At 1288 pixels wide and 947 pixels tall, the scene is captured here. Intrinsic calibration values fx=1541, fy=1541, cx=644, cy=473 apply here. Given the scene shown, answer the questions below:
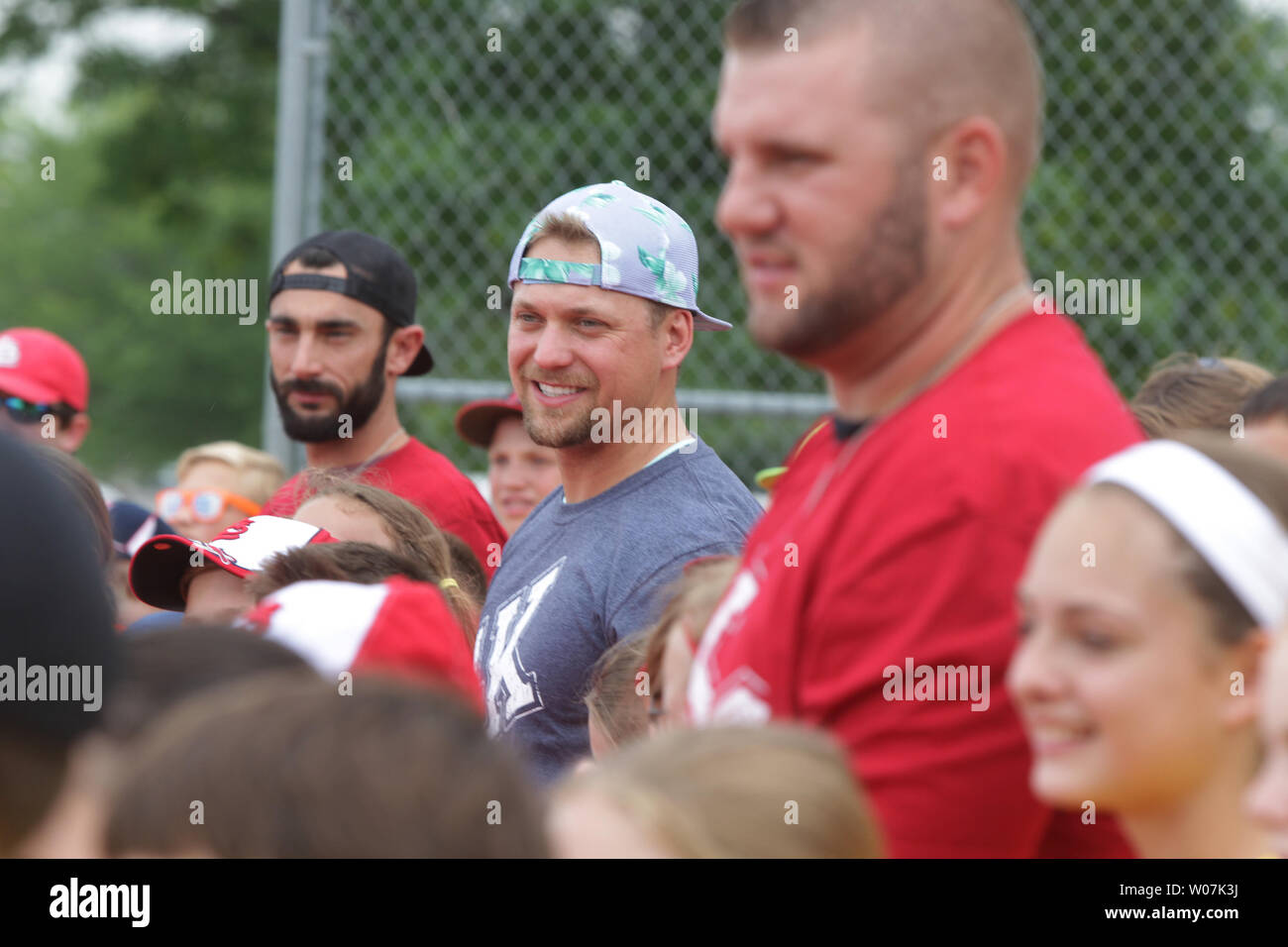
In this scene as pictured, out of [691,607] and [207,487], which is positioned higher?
[207,487]

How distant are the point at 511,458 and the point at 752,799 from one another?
3997 millimetres

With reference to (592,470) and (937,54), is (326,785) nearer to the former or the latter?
(937,54)

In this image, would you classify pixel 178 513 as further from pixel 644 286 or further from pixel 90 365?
pixel 90 365

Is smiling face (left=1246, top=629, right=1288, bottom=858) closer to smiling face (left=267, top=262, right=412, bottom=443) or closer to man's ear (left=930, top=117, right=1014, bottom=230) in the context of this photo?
man's ear (left=930, top=117, right=1014, bottom=230)

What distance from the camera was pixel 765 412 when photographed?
4.96 meters

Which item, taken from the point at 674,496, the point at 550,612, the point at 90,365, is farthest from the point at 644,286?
the point at 90,365

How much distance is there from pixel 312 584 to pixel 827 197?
1.10 metres

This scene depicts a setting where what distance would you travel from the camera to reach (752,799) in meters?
1.60

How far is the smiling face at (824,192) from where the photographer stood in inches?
72.2

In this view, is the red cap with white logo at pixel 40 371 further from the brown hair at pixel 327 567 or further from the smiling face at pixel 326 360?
the brown hair at pixel 327 567

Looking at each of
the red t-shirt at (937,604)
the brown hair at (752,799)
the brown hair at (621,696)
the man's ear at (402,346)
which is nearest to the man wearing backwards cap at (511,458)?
the man's ear at (402,346)

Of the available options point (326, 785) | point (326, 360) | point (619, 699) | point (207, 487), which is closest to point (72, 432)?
point (207, 487)

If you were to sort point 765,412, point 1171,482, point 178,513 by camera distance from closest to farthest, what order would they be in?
point 1171,482, point 765,412, point 178,513
